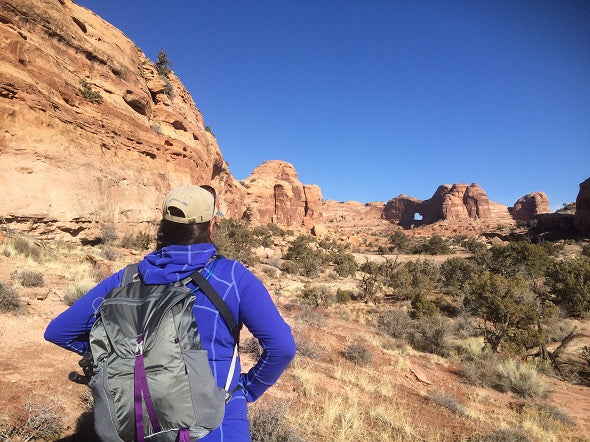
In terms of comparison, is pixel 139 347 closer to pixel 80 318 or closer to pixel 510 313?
pixel 80 318

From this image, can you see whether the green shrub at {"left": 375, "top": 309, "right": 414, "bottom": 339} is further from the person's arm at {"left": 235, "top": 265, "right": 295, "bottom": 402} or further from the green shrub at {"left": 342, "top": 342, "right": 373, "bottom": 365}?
the person's arm at {"left": 235, "top": 265, "right": 295, "bottom": 402}

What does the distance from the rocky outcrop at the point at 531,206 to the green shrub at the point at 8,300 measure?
96873mm

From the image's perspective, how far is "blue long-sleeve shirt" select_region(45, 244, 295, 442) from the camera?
128 cm

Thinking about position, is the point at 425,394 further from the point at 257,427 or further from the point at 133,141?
the point at 133,141

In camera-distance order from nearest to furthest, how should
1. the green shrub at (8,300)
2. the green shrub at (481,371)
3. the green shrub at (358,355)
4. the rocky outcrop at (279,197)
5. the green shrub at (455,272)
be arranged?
the green shrub at (8,300) → the green shrub at (481,371) → the green shrub at (358,355) → the green shrub at (455,272) → the rocky outcrop at (279,197)

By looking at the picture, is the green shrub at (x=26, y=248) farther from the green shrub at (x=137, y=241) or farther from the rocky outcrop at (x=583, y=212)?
the rocky outcrop at (x=583, y=212)

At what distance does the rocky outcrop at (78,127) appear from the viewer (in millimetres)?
10773

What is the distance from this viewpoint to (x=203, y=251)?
134 centimetres

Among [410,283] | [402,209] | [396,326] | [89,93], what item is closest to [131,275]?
[396,326]

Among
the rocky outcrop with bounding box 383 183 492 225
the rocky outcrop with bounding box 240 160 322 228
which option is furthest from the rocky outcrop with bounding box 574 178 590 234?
the rocky outcrop with bounding box 383 183 492 225

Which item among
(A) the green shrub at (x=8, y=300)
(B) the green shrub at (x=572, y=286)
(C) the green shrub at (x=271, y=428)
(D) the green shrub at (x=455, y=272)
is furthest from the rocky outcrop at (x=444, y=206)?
(A) the green shrub at (x=8, y=300)

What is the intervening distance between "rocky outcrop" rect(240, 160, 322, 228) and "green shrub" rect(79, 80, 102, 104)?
24049 millimetres

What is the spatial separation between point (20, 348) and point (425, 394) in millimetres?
6094

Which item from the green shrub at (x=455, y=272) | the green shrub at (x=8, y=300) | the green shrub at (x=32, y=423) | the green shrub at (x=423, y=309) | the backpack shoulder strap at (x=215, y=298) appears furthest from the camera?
the green shrub at (x=455, y=272)
